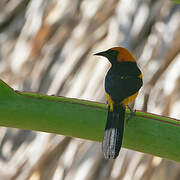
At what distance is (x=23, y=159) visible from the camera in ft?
8.74

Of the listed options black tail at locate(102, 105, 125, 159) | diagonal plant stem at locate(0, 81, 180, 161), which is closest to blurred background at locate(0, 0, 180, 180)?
black tail at locate(102, 105, 125, 159)

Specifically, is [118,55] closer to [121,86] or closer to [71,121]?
[121,86]

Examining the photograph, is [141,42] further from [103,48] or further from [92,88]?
[92,88]

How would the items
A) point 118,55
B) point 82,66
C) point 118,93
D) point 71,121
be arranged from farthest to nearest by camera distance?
point 82,66 < point 118,55 < point 118,93 < point 71,121

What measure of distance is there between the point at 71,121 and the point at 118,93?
573mm

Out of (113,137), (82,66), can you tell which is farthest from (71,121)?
(82,66)

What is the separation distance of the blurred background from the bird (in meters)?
0.93

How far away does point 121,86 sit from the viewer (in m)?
1.44

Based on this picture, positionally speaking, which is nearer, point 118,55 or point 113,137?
point 113,137

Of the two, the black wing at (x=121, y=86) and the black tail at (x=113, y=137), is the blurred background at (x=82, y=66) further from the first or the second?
the black tail at (x=113, y=137)

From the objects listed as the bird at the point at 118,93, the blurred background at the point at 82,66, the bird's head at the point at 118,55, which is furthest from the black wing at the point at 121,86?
the blurred background at the point at 82,66

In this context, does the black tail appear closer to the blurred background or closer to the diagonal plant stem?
the diagonal plant stem

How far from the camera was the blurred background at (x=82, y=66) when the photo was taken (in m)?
2.56

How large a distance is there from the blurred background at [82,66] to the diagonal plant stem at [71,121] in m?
1.68
